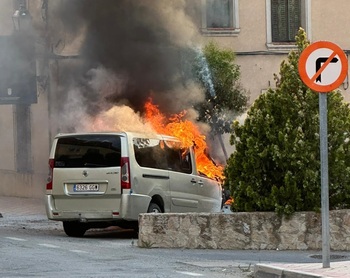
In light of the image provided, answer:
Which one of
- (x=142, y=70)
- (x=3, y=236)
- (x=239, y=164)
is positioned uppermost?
(x=142, y=70)

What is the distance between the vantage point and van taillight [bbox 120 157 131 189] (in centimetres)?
1673

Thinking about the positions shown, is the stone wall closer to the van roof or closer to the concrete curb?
the van roof

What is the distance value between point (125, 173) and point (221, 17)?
13.3 m

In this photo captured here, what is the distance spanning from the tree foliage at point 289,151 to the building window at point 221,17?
12.9 metres

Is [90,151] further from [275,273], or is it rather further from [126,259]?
[275,273]

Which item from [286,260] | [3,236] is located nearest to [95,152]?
[3,236]

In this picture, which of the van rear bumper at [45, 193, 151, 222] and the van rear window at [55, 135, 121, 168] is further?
the van rear window at [55, 135, 121, 168]

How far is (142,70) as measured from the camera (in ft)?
70.0

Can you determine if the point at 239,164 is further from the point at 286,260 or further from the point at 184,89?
the point at 184,89

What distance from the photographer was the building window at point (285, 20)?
29828 millimetres

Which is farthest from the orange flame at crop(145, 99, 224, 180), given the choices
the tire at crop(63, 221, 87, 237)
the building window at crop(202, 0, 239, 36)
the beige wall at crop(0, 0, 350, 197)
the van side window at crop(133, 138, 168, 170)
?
the beige wall at crop(0, 0, 350, 197)

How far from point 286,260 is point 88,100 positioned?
8.33 metres

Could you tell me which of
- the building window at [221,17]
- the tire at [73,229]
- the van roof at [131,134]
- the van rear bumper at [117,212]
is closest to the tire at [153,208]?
the van rear bumper at [117,212]

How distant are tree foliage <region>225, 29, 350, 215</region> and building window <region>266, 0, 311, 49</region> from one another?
14276 millimetres
